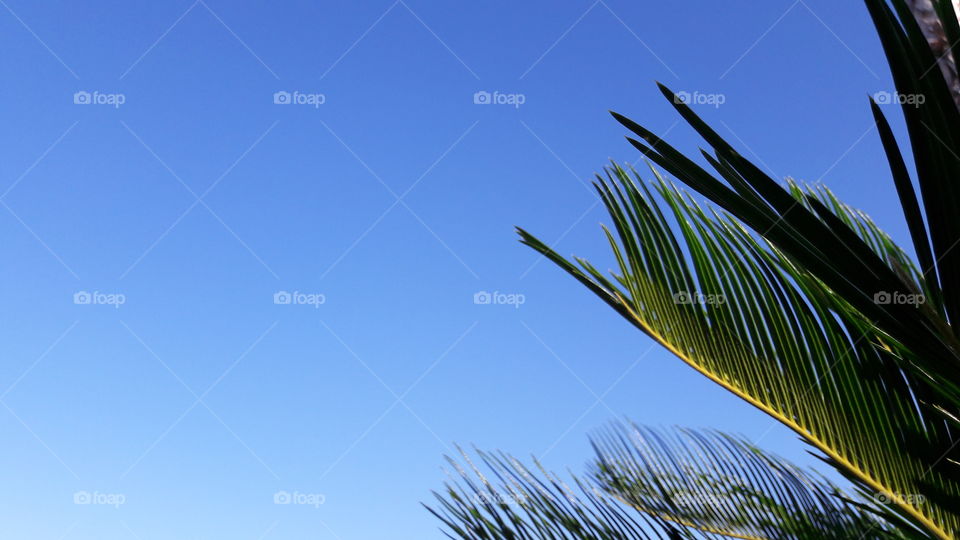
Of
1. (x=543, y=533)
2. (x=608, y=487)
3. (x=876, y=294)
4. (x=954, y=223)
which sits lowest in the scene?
(x=543, y=533)

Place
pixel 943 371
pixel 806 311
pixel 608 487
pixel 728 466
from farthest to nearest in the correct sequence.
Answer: pixel 608 487 → pixel 728 466 → pixel 806 311 → pixel 943 371

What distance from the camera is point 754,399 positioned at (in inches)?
70.1

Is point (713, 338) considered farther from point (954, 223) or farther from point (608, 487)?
point (608, 487)

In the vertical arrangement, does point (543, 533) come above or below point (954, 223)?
below

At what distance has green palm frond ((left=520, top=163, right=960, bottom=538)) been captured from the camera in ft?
5.38

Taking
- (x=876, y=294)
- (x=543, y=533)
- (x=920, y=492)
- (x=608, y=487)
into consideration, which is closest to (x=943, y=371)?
(x=876, y=294)

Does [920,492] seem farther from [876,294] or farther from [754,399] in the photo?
[876,294]

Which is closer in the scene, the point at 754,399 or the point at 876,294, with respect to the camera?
the point at 876,294

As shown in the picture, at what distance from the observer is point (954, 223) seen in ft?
3.69

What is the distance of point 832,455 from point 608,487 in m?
1.00

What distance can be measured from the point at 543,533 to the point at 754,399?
0.57m

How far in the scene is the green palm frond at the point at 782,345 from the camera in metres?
1.64

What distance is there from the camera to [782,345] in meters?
1.74

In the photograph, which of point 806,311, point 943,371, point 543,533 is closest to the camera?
point 943,371
